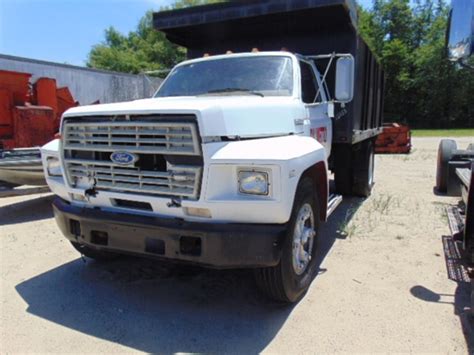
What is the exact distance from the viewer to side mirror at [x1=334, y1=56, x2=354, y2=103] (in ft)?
14.9

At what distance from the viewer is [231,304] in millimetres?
3607

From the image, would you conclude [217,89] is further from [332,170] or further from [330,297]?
[332,170]

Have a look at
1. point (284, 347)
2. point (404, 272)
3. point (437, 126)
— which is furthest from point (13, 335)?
point (437, 126)

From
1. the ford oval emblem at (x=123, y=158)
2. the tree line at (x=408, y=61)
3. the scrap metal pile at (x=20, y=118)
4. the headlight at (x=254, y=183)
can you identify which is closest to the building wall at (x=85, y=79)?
the scrap metal pile at (x=20, y=118)

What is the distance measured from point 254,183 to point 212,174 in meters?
0.30

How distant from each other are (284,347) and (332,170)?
14.6ft

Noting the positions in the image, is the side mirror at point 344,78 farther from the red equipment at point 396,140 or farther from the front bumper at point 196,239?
the red equipment at point 396,140

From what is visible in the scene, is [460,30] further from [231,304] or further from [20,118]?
[20,118]

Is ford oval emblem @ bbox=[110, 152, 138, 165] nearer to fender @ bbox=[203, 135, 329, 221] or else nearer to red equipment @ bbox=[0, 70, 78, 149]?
fender @ bbox=[203, 135, 329, 221]

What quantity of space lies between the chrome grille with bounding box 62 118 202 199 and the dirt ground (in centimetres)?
106

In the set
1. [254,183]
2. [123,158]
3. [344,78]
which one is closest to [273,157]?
[254,183]

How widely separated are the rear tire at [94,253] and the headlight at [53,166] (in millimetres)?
762

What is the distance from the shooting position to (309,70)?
5.01m

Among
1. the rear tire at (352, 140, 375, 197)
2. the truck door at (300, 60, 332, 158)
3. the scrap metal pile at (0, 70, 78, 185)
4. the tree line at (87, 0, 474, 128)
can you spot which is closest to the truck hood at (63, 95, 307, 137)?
the truck door at (300, 60, 332, 158)
